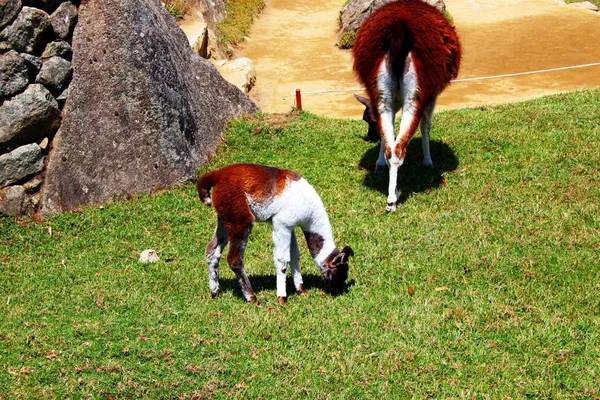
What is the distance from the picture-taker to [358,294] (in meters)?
7.44

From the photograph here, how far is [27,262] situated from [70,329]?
2116mm

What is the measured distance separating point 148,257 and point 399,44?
12.8 feet

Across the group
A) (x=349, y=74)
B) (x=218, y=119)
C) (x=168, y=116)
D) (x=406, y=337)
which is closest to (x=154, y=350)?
(x=406, y=337)

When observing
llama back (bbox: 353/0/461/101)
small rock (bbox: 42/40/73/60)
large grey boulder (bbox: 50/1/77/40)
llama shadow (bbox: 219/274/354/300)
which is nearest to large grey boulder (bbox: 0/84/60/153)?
small rock (bbox: 42/40/73/60)

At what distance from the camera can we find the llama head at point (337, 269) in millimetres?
7195

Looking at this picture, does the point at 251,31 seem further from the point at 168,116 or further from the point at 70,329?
the point at 70,329

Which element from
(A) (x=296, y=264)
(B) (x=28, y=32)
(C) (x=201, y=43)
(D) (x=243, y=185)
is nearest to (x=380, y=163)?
(A) (x=296, y=264)

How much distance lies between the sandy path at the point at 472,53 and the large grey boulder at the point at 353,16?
1.02 feet

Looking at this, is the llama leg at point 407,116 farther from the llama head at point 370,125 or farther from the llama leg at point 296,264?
the llama leg at point 296,264

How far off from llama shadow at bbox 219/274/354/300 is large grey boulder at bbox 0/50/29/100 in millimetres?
3886

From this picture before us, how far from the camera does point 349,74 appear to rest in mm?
17609

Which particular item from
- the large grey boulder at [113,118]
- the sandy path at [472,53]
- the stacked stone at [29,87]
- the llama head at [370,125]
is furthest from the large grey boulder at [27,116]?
the sandy path at [472,53]

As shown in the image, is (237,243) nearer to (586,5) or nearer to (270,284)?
(270,284)

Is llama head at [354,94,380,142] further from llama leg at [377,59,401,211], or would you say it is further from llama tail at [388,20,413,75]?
llama tail at [388,20,413,75]
